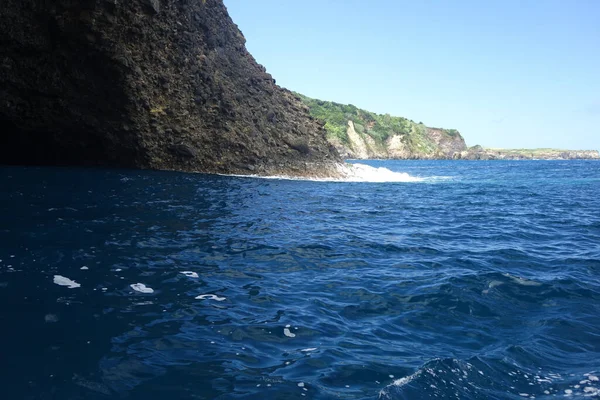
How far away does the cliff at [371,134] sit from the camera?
16638 centimetres

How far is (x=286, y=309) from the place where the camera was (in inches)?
274

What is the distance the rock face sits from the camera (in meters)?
26.5

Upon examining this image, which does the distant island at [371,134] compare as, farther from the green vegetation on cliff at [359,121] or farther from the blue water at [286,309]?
the blue water at [286,309]

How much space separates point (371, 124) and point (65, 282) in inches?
7450

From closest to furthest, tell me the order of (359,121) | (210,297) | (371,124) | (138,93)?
(210,297) → (138,93) → (359,121) → (371,124)

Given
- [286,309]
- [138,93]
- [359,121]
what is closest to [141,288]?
[286,309]

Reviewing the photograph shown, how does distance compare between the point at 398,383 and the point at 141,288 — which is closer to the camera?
the point at 398,383

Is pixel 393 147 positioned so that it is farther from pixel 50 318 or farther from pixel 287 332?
pixel 50 318

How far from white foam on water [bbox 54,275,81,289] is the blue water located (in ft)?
0.50

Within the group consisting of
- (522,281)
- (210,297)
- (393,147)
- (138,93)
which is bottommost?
(210,297)

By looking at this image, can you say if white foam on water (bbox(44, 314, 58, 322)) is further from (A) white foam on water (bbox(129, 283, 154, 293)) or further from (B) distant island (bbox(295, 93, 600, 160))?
(B) distant island (bbox(295, 93, 600, 160))

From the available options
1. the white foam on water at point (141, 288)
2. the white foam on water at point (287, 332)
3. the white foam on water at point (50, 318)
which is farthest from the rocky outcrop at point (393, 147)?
the white foam on water at point (50, 318)

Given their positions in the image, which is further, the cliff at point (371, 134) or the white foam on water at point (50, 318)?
the cliff at point (371, 134)

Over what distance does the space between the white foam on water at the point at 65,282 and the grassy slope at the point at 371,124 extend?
15950cm
